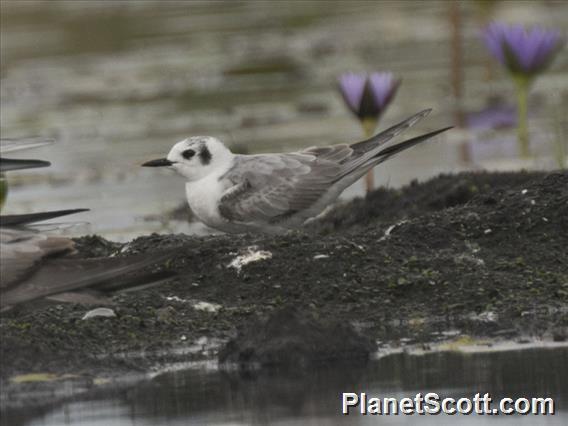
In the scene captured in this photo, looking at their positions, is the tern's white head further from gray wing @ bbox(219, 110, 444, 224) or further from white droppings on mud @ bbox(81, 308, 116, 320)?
white droppings on mud @ bbox(81, 308, 116, 320)

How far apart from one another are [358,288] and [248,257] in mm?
571

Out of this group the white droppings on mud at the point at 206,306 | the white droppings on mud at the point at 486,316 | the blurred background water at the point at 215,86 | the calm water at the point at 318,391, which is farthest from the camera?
the blurred background water at the point at 215,86

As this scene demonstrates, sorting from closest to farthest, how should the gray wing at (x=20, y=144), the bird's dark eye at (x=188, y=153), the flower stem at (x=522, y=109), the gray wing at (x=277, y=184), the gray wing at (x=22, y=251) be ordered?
the gray wing at (x=22, y=251)
the gray wing at (x=20, y=144)
the gray wing at (x=277, y=184)
the bird's dark eye at (x=188, y=153)
the flower stem at (x=522, y=109)

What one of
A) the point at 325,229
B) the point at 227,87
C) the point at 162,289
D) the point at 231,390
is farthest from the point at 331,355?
the point at 227,87

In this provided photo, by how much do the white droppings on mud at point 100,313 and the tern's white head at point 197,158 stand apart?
213cm

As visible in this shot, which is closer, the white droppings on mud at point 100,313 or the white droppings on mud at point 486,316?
the white droppings on mud at point 486,316

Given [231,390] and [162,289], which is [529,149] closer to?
[162,289]

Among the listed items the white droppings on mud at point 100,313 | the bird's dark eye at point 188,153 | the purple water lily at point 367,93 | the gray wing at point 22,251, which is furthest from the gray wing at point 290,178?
the gray wing at point 22,251

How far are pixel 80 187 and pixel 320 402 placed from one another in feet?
21.6

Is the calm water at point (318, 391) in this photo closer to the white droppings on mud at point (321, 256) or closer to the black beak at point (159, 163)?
the white droppings on mud at point (321, 256)

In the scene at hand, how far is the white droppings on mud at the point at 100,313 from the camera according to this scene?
6.76m

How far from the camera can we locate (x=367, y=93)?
9.88 meters

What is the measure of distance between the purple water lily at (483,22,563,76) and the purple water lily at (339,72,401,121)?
1.07m

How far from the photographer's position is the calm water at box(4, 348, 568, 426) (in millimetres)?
5223
